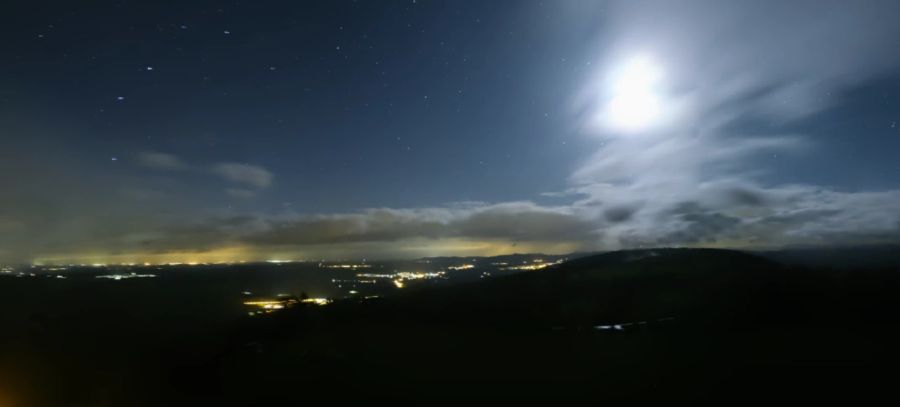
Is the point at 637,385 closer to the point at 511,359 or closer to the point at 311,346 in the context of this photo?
the point at 511,359

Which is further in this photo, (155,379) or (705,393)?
(155,379)

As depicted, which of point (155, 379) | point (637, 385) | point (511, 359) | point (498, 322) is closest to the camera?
point (637, 385)

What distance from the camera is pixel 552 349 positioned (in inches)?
925

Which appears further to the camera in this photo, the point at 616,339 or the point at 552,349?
the point at 616,339

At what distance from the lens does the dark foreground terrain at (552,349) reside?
18.3 m

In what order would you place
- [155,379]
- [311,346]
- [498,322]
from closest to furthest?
[155,379], [311,346], [498,322]

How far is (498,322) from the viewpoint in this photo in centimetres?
3180

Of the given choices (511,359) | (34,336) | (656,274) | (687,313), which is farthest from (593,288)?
(34,336)

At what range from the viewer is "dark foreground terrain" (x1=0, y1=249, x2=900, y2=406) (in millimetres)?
18297

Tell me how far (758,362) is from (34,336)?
5814cm

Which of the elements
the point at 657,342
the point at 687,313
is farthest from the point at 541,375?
the point at 687,313

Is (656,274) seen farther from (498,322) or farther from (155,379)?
(155,379)

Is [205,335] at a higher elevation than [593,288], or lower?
lower

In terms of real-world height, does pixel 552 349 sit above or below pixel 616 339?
below
